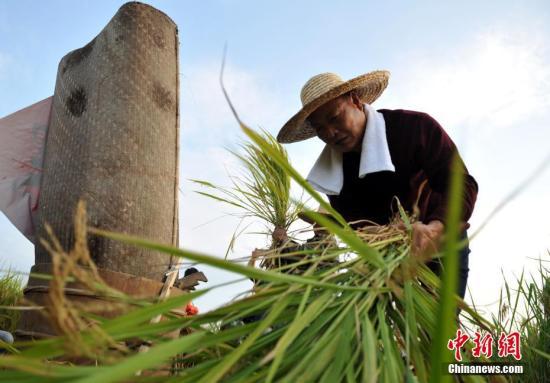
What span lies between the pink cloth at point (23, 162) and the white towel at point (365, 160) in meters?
1.35

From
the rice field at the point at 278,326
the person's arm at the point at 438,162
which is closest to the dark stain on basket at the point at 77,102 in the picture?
the person's arm at the point at 438,162

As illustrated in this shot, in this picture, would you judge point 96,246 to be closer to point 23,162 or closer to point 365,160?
point 23,162

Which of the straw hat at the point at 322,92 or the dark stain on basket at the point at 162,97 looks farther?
the dark stain on basket at the point at 162,97

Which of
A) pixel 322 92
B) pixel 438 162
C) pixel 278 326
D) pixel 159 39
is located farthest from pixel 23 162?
pixel 278 326

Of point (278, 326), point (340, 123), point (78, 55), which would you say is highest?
point (78, 55)

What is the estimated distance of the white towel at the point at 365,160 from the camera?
149cm

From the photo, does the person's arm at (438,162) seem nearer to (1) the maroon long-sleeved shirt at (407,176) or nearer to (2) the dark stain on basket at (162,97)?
(1) the maroon long-sleeved shirt at (407,176)

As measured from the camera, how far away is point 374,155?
59.4 inches

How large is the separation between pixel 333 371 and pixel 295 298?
12 cm

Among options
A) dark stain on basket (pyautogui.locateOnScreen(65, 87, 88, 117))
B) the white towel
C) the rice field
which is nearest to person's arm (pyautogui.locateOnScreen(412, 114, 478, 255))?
the white towel

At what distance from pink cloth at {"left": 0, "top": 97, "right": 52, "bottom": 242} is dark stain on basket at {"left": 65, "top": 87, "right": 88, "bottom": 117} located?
0.24m

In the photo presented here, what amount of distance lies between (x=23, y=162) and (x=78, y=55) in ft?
1.94

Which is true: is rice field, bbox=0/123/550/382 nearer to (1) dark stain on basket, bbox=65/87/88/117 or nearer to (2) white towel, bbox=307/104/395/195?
(2) white towel, bbox=307/104/395/195

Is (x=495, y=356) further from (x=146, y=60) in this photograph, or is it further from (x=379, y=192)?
(x=146, y=60)
